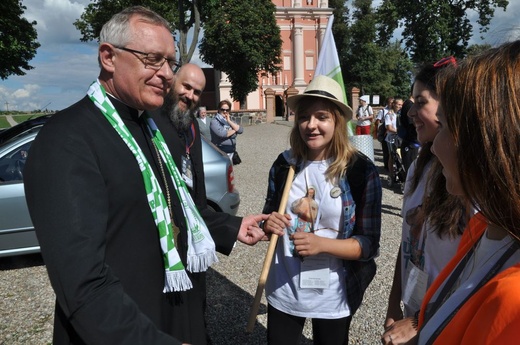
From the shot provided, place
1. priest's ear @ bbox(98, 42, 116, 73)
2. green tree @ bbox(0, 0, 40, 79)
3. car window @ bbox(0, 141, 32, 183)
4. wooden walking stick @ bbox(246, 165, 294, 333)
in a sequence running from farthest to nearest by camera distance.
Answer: green tree @ bbox(0, 0, 40, 79)
car window @ bbox(0, 141, 32, 183)
wooden walking stick @ bbox(246, 165, 294, 333)
priest's ear @ bbox(98, 42, 116, 73)

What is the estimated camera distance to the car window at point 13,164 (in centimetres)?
471

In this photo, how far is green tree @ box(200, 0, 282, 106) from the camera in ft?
128

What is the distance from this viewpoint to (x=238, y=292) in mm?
4332

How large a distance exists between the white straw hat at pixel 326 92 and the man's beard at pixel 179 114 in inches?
52.3

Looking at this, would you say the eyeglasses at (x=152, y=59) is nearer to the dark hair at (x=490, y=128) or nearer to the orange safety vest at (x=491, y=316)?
the dark hair at (x=490, y=128)

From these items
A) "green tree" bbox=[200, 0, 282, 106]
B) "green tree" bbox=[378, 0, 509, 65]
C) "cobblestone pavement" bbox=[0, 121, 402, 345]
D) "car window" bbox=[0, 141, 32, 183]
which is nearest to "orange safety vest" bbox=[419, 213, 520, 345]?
"cobblestone pavement" bbox=[0, 121, 402, 345]

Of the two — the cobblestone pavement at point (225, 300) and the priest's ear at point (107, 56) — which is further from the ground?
the priest's ear at point (107, 56)

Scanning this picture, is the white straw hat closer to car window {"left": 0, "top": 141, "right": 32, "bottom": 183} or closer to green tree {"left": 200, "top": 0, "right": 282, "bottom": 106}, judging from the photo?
car window {"left": 0, "top": 141, "right": 32, "bottom": 183}

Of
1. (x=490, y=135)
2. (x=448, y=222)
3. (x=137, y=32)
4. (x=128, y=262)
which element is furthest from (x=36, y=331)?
(x=490, y=135)

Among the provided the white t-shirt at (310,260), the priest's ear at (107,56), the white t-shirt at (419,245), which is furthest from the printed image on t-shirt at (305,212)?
the priest's ear at (107,56)

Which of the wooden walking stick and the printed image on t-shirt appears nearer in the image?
the wooden walking stick

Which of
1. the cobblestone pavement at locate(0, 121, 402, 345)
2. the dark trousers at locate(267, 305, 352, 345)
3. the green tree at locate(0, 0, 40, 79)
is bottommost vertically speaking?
the cobblestone pavement at locate(0, 121, 402, 345)

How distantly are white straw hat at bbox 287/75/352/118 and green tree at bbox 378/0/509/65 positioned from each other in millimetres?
23337

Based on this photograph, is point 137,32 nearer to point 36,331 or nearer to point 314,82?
point 314,82
